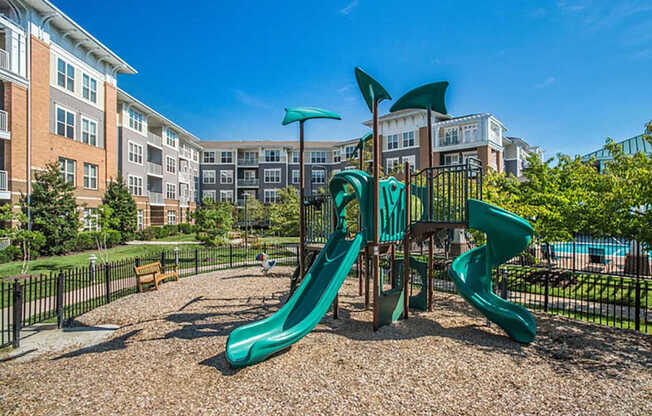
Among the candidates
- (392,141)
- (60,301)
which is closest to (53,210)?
(60,301)

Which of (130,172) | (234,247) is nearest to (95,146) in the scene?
(130,172)

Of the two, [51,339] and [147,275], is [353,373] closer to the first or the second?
[51,339]

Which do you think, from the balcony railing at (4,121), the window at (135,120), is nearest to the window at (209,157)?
the window at (135,120)

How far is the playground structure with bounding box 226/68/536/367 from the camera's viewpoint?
21.6ft

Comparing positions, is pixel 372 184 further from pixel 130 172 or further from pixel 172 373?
pixel 130 172

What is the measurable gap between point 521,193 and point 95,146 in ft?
96.0

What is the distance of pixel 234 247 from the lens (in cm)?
2406

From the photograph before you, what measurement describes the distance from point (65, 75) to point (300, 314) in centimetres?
2702

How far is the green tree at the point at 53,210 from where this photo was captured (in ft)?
Result: 67.0

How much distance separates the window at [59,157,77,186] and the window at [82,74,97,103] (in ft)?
17.7

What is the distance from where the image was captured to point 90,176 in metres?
26.5

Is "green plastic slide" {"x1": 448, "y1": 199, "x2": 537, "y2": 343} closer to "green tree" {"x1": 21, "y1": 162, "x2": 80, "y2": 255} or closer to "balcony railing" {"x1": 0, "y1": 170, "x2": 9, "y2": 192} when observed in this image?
"green tree" {"x1": 21, "y1": 162, "x2": 80, "y2": 255}

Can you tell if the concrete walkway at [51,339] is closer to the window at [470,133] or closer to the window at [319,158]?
the window at [470,133]

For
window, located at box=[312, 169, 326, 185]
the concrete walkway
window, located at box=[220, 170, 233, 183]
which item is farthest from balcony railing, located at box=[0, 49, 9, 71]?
window, located at box=[312, 169, 326, 185]
